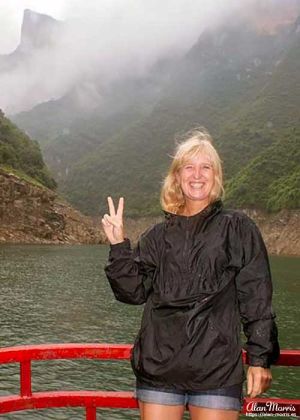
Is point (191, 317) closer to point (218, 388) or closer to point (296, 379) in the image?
point (218, 388)

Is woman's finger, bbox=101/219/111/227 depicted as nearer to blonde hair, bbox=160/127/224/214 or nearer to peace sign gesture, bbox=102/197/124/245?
peace sign gesture, bbox=102/197/124/245

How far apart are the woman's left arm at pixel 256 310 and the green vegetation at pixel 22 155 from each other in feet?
374

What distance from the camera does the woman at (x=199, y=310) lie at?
3.72 m

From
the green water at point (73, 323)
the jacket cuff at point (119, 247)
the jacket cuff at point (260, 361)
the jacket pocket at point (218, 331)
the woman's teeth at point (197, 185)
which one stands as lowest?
the green water at point (73, 323)

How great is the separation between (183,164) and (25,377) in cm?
239

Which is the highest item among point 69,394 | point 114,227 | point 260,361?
point 114,227

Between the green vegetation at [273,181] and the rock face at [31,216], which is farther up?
the green vegetation at [273,181]

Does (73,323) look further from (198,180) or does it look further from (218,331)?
(218,331)

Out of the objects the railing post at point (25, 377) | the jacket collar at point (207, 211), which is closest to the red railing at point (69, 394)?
the railing post at point (25, 377)

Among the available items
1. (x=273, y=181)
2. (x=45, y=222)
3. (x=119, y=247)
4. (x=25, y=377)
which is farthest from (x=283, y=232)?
(x=119, y=247)

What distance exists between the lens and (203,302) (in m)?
3.79

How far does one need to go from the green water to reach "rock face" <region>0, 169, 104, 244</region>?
164ft

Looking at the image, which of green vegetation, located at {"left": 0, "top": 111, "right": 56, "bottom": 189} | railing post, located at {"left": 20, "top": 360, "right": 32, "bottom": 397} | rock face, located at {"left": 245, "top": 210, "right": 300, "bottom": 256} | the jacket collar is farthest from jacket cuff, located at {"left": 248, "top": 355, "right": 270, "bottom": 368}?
green vegetation, located at {"left": 0, "top": 111, "right": 56, "bottom": 189}

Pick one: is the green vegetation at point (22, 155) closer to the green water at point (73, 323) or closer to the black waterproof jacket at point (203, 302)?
the green water at point (73, 323)
